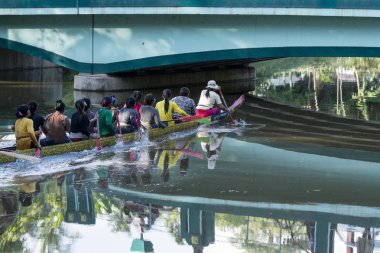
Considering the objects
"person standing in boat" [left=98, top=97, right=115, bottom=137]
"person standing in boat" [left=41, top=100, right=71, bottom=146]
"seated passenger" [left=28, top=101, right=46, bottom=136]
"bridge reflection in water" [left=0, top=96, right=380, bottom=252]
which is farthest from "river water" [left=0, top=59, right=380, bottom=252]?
"seated passenger" [left=28, top=101, right=46, bottom=136]

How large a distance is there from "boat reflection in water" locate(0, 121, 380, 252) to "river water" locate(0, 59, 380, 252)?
0.05ft

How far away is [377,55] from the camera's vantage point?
25.6 m

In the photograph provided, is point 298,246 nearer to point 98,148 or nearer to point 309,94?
point 98,148

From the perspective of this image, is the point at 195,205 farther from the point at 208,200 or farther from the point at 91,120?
the point at 91,120

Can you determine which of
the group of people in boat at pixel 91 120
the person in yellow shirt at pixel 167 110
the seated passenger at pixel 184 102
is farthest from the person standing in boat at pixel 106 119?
the seated passenger at pixel 184 102

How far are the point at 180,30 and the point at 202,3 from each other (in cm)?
228

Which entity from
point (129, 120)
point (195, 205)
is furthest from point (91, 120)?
point (195, 205)

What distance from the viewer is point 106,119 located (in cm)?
1517

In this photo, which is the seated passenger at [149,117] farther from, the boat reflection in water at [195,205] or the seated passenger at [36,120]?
the seated passenger at [36,120]

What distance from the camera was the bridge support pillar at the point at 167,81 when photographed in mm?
29516

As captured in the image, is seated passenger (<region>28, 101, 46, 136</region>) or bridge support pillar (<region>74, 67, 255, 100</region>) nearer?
seated passenger (<region>28, 101, 46, 136</region>)

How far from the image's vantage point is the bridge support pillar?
96.8 feet

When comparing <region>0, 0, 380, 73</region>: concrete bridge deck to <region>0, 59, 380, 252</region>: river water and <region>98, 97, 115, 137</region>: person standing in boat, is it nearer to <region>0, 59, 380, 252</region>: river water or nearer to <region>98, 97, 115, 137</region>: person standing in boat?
<region>0, 59, 380, 252</region>: river water

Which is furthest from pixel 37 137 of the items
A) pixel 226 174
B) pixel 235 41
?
pixel 235 41
